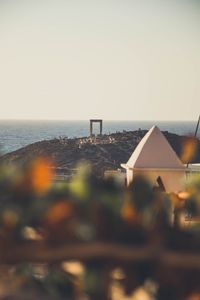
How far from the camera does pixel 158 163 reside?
8.46 meters

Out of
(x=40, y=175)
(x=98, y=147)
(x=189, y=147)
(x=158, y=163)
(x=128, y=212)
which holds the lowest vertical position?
(x=98, y=147)

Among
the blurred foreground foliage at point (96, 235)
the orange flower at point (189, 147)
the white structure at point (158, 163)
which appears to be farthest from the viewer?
the white structure at point (158, 163)

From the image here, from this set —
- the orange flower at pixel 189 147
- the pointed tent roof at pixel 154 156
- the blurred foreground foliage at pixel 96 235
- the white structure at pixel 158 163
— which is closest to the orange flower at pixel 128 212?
the blurred foreground foliage at pixel 96 235

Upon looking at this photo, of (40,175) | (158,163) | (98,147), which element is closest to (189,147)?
(158,163)

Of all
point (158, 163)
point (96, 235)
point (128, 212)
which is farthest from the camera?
point (158, 163)

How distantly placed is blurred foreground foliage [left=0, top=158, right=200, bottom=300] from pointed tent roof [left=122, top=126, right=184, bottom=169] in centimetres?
661

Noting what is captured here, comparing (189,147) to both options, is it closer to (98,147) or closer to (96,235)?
(96,235)

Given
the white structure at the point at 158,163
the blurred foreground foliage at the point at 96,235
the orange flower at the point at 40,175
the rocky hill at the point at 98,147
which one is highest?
the orange flower at the point at 40,175

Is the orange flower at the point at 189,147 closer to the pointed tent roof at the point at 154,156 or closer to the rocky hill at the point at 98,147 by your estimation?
the pointed tent roof at the point at 154,156

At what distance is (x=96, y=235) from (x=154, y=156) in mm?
7312

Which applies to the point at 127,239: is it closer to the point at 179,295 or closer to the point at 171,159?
the point at 179,295

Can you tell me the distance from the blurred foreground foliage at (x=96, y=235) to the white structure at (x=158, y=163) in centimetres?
639

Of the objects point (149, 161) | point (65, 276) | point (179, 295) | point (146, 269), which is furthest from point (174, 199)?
point (149, 161)

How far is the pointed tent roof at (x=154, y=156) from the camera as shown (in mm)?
8398
